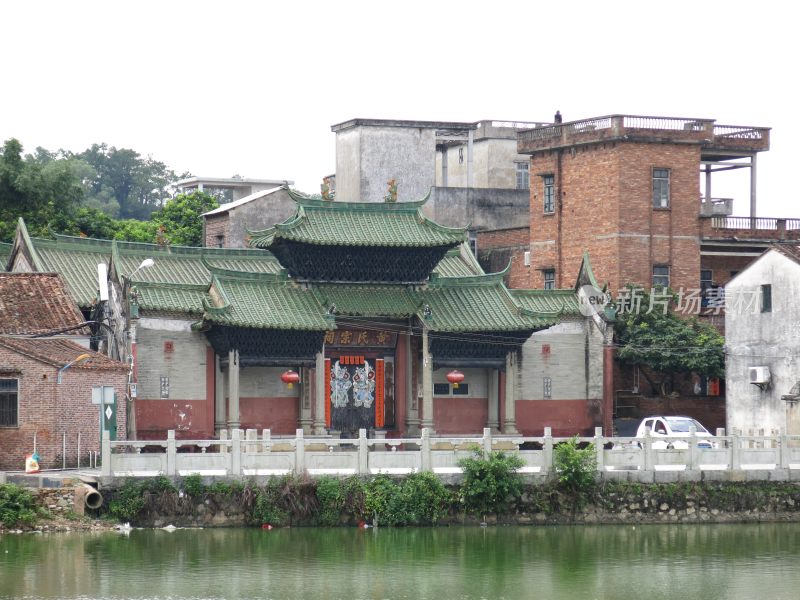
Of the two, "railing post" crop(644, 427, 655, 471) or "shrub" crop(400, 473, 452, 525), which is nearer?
"shrub" crop(400, 473, 452, 525)

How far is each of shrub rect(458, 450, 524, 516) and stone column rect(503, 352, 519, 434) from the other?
31.2ft

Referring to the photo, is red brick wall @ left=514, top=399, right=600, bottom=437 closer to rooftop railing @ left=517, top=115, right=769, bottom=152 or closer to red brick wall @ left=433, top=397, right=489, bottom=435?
red brick wall @ left=433, top=397, right=489, bottom=435

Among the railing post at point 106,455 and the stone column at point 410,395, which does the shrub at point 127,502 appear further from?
the stone column at point 410,395

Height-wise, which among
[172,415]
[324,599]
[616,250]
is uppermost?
[616,250]

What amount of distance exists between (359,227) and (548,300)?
6397 mm

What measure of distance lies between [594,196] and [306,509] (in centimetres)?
2482

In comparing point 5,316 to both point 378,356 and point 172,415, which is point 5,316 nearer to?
point 172,415

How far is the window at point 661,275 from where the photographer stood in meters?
57.9

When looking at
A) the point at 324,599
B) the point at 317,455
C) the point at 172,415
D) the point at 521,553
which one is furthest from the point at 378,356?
the point at 324,599

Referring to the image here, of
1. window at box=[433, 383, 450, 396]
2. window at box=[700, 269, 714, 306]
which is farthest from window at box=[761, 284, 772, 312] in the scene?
window at box=[700, 269, 714, 306]

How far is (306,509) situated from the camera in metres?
36.7

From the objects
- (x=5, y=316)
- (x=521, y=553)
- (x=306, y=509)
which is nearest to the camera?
(x=521, y=553)

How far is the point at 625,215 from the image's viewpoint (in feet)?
188

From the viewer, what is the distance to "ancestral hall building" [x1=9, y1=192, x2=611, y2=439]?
4425 centimetres
